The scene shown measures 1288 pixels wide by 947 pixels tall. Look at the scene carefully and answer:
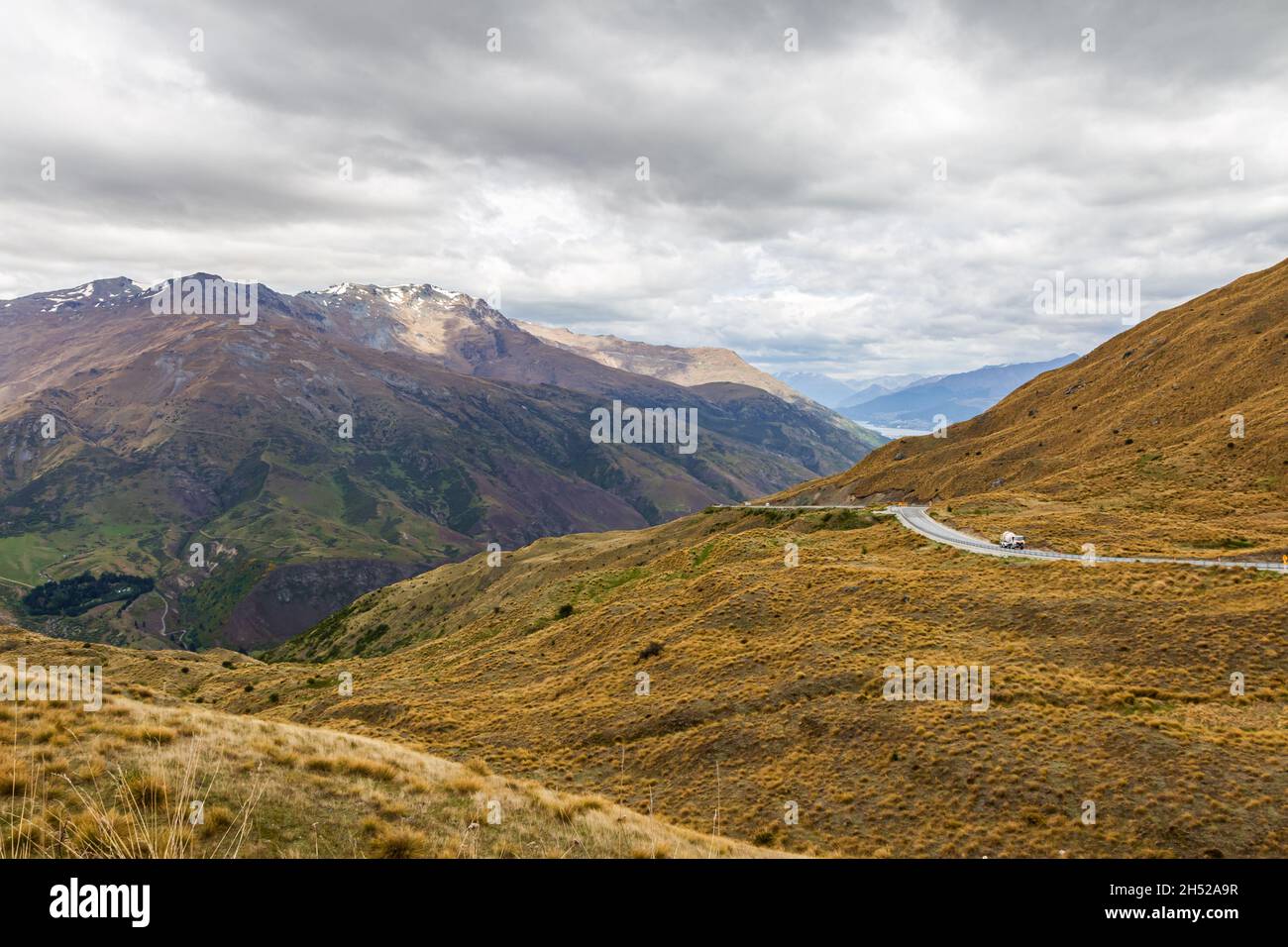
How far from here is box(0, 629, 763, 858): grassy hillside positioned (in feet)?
31.9

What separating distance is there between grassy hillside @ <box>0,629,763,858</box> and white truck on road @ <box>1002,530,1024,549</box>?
1860 inches

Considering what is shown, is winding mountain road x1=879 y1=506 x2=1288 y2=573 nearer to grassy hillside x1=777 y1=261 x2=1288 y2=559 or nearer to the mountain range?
the mountain range

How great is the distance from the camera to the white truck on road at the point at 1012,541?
51.9 meters

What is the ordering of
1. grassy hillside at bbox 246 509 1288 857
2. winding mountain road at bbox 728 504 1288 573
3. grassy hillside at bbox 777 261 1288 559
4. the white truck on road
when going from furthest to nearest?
1. grassy hillside at bbox 777 261 1288 559
2. the white truck on road
3. winding mountain road at bbox 728 504 1288 573
4. grassy hillside at bbox 246 509 1288 857

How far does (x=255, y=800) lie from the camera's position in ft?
39.2

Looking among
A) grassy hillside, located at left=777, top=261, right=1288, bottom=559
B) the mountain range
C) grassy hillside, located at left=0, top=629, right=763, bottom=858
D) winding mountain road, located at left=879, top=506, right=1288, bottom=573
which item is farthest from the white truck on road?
grassy hillside, located at left=0, top=629, right=763, bottom=858

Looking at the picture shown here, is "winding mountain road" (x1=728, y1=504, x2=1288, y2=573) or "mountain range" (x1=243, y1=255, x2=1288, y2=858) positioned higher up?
"winding mountain road" (x1=728, y1=504, x2=1288, y2=573)

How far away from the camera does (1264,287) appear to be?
364 feet

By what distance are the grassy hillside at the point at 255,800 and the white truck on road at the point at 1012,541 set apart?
47.2 metres

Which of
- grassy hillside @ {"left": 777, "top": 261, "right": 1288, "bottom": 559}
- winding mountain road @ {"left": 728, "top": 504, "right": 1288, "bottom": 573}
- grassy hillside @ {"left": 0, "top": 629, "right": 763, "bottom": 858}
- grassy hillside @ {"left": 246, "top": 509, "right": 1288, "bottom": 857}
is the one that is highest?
grassy hillside @ {"left": 777, "top": 261, "right": 1288, "bottom": 559}

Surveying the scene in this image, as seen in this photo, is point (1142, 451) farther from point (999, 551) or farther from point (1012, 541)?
point (999, 551)

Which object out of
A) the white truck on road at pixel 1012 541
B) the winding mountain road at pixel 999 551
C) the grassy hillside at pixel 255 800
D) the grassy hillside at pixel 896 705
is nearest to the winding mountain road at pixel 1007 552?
the winding mountain road at pixel 999 551

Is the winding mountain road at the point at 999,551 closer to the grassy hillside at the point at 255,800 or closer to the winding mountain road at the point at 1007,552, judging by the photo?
the winding mountain road at the point at 1007,552

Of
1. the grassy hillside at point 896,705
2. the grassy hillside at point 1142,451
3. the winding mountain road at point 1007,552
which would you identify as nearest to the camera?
the grassy hillside at point 896,705
